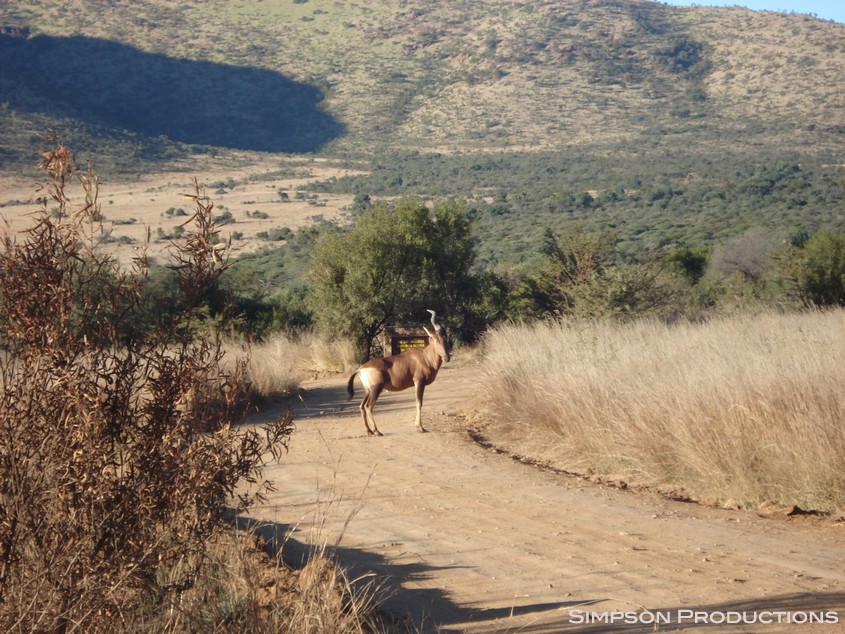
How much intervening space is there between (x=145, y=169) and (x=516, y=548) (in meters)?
53.7

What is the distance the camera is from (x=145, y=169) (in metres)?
56.5

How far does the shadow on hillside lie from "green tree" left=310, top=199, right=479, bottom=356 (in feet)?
149

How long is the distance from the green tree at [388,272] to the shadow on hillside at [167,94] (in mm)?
45454

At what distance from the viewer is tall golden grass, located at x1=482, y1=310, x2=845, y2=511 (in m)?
8.02

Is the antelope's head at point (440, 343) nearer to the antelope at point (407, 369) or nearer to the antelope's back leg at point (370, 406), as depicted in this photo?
the antelope at point (407, 369)

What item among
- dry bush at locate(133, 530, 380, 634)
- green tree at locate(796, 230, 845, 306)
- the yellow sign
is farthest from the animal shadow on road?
green tree at locate(796, 230, 845, 306)

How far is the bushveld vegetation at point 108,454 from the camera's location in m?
4.09

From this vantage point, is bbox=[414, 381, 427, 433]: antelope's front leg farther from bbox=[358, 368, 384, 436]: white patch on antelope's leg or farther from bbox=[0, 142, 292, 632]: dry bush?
bbox=[0, 142, 292, 632]: dry bush

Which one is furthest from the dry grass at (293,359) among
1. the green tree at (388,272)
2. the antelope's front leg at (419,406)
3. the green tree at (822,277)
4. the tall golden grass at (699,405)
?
the green tree at (822,277)

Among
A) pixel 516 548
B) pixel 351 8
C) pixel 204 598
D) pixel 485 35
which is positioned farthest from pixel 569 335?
pixel 351 8

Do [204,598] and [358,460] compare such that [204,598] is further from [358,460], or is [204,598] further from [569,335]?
[569,335]

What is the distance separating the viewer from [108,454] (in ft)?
14.5

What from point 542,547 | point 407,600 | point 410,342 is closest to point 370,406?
point 542,547

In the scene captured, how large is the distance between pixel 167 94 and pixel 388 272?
5607 centimetres
